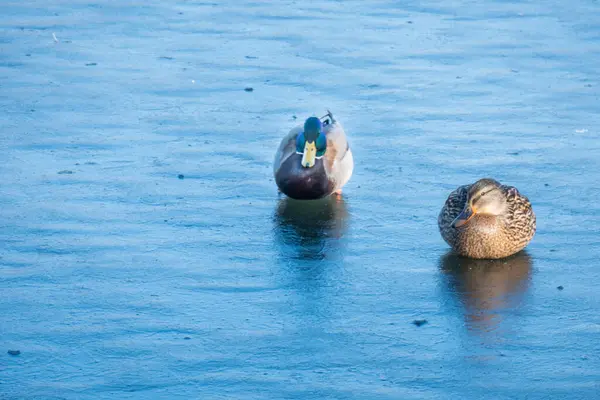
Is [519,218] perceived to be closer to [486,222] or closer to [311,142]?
[486,222]

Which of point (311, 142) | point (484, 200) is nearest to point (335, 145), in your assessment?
point (311, 142)

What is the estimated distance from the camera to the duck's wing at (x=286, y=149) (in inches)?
296

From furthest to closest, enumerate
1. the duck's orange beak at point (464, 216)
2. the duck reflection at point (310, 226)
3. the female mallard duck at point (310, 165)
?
the female mallard duck at point (310, 165) → the duck reflection at point (310, 226) → the duck's orange beak at point (464, 216)

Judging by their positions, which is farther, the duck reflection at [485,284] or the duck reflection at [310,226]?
the duck reflection at [310,226]

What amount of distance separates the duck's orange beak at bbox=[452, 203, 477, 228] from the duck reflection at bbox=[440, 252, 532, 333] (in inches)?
9.0

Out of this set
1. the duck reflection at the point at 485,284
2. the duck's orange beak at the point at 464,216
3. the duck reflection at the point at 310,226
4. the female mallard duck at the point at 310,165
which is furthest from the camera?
the female mallard duck at the point at 310,165

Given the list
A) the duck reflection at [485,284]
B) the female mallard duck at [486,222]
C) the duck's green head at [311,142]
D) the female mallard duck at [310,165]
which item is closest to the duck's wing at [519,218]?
the female mallard duck at [486,222]

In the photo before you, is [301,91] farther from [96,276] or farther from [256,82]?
[96,276]

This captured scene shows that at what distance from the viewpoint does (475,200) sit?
641 centimetres

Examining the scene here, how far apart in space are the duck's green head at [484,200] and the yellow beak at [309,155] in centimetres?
129

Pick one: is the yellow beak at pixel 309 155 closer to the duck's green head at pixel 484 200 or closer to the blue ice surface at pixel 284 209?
the blue ice surface at pixel 284 209

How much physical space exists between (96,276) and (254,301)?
2.84 feet

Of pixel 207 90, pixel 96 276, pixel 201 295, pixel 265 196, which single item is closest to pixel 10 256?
pixel 96 276

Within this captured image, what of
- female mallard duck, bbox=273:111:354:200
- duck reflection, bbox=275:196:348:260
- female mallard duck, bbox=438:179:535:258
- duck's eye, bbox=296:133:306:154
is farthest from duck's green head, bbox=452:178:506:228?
duck's eye, bbox=296:133:306:154
